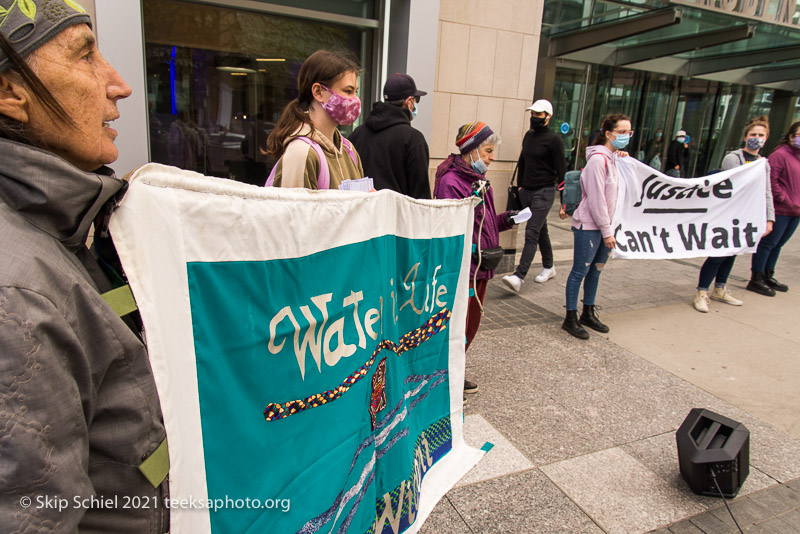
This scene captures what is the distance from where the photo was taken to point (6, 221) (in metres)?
0.80

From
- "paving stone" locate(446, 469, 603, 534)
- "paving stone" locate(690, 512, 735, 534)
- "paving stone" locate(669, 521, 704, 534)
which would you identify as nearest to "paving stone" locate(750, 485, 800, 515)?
A: "paving stone" locate(690, 512, 735, 534)

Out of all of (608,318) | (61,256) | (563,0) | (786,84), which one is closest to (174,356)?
(61,256)

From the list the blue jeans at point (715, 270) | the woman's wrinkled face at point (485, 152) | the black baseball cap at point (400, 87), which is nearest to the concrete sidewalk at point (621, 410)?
the blue jeans at point (715, 270)

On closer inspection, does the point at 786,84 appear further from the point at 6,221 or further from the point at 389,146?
the point at 6,221

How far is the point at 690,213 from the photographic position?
18.1 feet

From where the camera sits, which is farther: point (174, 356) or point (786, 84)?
point (786, 84)

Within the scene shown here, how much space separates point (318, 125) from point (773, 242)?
6.31 meters

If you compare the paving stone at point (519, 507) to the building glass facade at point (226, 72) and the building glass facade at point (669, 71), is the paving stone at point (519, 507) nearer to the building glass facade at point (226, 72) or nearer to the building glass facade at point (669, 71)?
the building glass facade at point (226, 72)

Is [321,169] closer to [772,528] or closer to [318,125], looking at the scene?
[318,125]

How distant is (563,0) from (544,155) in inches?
240

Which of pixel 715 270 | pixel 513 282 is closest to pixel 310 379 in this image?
pixel 513 282

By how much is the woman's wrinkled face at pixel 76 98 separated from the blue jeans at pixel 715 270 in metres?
6.09

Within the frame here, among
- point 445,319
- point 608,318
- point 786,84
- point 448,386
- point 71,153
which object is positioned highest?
point 786,84

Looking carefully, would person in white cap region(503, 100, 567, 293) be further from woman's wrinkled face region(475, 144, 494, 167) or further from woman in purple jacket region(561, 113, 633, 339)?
woman's wrinkled face region(475, 144, 494, 167)
